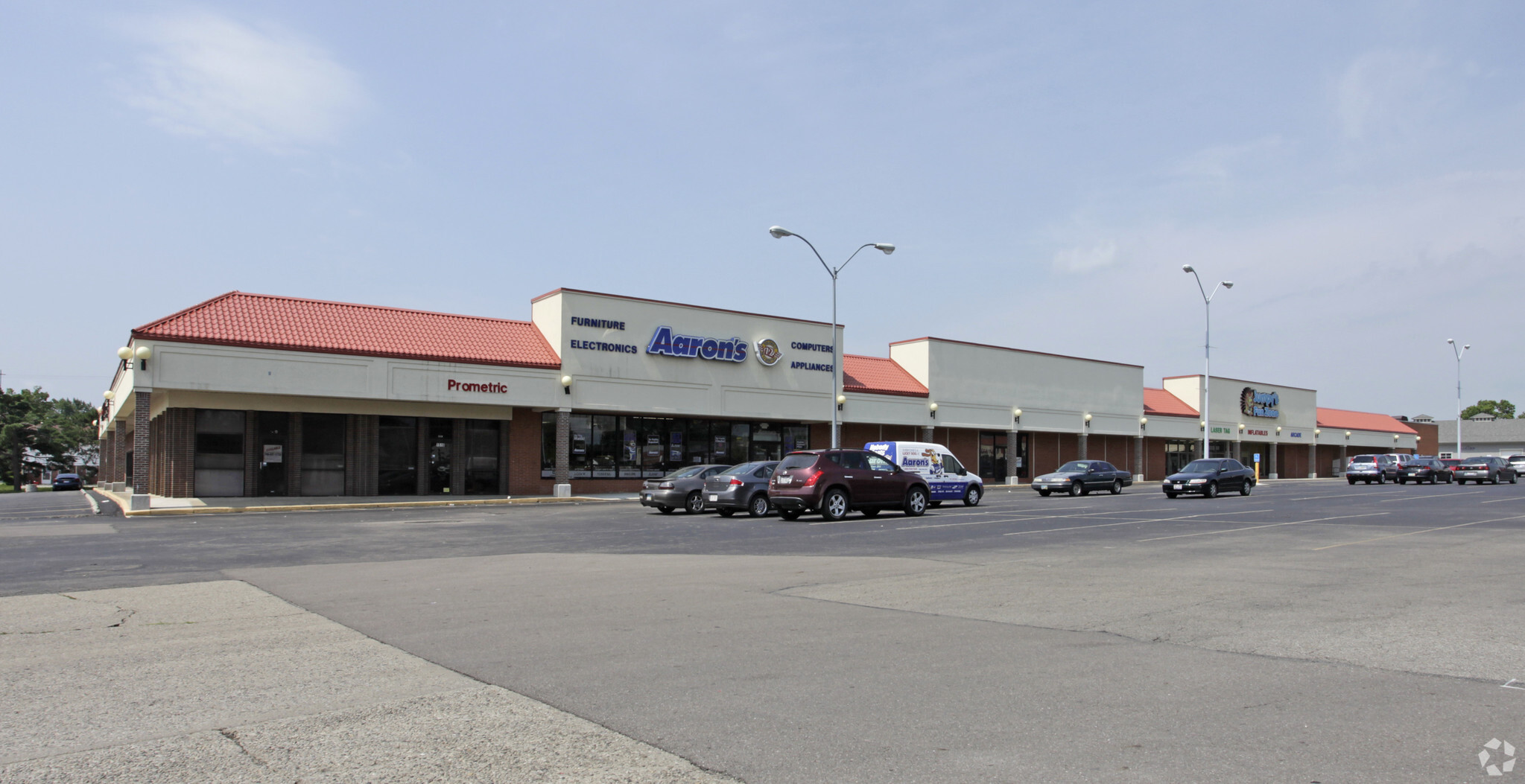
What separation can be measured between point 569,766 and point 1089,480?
116 ft

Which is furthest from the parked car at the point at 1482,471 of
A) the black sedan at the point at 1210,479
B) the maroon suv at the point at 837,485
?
the maroon suv at the point at 837,485

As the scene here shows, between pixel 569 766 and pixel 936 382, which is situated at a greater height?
pixel 936 382

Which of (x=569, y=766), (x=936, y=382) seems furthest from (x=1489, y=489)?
(x=569, y=766)

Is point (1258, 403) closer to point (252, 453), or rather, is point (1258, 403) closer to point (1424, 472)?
point (1424, 472)

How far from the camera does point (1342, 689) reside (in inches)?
241

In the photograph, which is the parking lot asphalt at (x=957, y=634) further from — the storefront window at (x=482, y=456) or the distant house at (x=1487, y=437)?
the distant house at (x=1487, y=437)

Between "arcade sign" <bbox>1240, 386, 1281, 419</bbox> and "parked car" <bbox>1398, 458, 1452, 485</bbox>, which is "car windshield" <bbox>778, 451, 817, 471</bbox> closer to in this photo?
"parked car" <bbox>1398, 458, 1452, 485</bbox>

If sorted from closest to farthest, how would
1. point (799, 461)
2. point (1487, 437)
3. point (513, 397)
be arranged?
point (799, 461) → point (513, 397) → point (1487, 437)

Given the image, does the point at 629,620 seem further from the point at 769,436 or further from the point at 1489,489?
the point at 1489,489

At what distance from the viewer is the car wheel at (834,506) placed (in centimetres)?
2214

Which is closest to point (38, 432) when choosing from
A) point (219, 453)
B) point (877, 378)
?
point (219, 453)

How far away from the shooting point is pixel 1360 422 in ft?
251

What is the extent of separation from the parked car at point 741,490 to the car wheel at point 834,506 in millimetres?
2301
